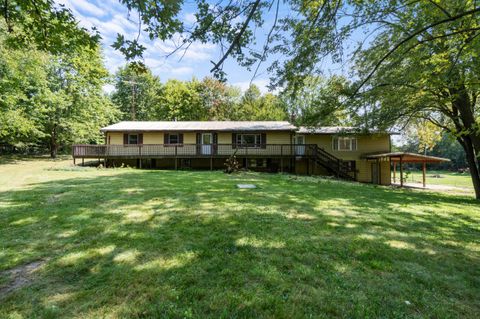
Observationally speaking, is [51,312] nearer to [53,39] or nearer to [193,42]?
[193,42]

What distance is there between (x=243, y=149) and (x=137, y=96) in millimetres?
27296

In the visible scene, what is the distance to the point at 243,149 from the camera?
19406mm

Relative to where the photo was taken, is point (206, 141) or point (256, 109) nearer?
point (206, 141)

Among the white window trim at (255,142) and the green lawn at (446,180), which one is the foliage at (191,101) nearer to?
the white window trim at (255,142)

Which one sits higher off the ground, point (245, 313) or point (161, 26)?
point (161, 26)

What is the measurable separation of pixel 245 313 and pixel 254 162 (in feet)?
59.3

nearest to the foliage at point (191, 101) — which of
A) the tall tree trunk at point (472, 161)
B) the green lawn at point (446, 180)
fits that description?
the green lawn at point (446, 180)

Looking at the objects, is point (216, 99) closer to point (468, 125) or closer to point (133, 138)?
point (133, 138)

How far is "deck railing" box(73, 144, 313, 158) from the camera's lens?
18.5m

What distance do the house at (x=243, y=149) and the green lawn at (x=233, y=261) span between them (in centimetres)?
1271

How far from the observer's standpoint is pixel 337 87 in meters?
9.29

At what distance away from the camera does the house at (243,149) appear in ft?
61.7

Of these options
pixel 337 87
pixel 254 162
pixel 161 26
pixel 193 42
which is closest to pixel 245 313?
pixel 193 42

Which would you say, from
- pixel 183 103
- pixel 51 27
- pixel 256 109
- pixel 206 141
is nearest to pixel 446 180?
pixel 256 109
